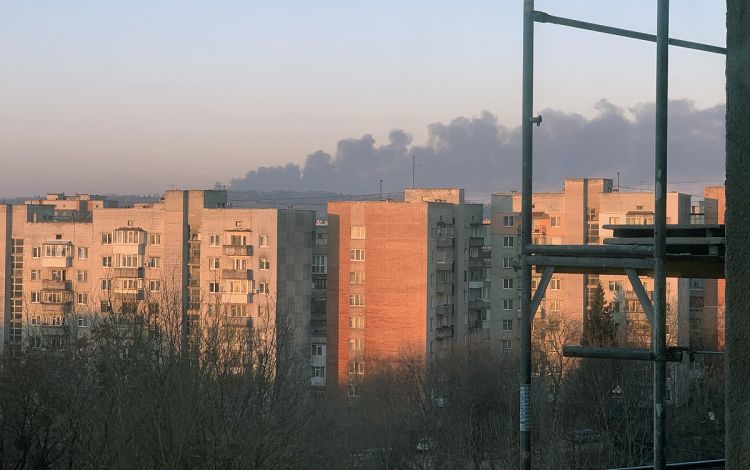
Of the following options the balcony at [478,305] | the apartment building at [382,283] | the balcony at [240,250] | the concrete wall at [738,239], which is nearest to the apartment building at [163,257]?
the balcony at [240,250]

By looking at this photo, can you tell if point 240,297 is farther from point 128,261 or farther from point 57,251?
point 57,251

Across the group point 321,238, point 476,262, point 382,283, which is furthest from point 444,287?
point 321,238

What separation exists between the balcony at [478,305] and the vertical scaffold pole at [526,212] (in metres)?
44.8

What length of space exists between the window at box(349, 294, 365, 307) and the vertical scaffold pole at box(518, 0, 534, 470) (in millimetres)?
40146

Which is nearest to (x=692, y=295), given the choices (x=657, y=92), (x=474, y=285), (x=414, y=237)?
(x=474, y=285)

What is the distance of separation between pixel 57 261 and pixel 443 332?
17.4 metres

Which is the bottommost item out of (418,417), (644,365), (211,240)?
(418,417)

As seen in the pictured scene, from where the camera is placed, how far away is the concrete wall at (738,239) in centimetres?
230

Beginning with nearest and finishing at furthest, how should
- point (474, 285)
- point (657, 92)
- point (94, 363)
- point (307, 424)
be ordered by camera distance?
point (657, 92), point (94, 363), point (307, 424), point (474, 285)

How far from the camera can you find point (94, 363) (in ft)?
66.2

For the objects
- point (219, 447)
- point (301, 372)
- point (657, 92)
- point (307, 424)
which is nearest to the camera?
point (657, 92)

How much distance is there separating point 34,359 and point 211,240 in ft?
76.6

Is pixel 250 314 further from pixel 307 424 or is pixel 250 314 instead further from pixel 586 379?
pixel 307 424

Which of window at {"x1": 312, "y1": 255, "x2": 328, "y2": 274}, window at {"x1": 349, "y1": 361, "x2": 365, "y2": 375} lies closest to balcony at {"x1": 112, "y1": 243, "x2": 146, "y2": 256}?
window at {"x1": 349, "y1": 361, "x2": 365, "y2": 375}
